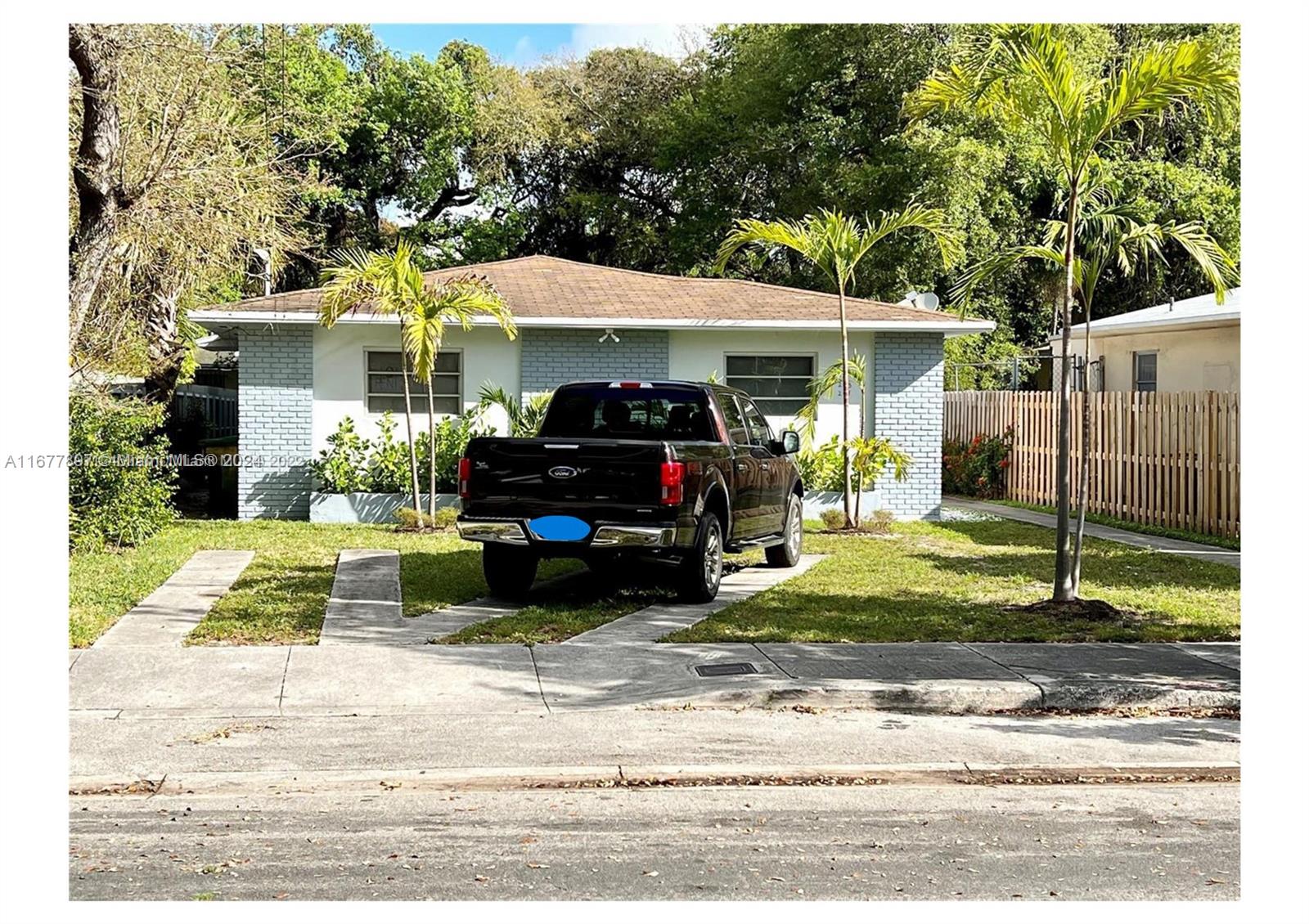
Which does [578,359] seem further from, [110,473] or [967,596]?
[967,596]

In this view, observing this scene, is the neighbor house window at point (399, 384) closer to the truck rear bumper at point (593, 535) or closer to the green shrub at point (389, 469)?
the green shrub at point (389, 469)

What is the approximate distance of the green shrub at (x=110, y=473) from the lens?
15.2 meters

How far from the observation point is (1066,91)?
11273 mm

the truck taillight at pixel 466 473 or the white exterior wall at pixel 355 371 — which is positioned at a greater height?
the white exterior wall at pixel 355 371

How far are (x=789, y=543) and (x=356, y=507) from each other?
7.28 metres

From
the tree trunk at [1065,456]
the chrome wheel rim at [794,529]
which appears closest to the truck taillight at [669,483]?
the tree trunk at [1065,456]

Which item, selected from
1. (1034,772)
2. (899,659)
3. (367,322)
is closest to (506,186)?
(367,322)

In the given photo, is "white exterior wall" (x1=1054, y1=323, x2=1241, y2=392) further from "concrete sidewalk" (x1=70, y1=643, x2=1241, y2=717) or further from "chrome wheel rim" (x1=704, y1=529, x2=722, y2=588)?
"concrete sidewalk" (x1=70, y1=643, x2=1241, y2=717)

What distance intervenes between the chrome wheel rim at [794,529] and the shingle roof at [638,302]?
537 cm

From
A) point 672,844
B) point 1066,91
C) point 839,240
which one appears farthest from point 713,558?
point 839,240

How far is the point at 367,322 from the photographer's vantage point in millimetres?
20062

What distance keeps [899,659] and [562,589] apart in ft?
14.6

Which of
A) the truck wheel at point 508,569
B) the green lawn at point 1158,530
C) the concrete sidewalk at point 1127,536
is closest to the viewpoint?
the truck wheel at point 508,569

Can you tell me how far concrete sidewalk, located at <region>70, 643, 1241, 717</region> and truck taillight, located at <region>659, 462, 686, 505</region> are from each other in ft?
5.34
